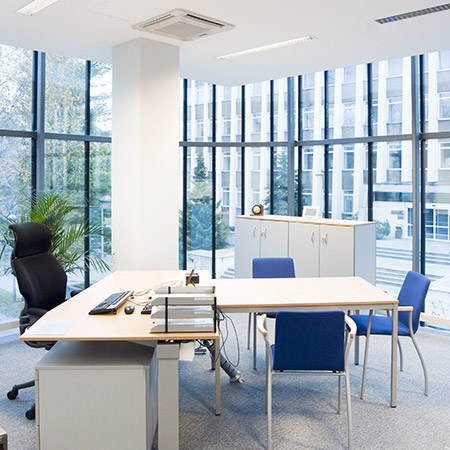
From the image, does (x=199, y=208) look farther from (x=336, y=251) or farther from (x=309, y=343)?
(x=309, y=343)

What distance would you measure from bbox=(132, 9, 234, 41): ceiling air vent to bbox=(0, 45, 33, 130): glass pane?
1773mm

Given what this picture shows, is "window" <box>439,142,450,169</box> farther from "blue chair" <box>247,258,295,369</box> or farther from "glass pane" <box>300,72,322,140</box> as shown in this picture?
"blue chair" <box>247,258,295,369</box>

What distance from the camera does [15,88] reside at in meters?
5.73

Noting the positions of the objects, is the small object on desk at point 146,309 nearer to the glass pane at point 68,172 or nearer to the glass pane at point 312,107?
the glass pane at point 68,172

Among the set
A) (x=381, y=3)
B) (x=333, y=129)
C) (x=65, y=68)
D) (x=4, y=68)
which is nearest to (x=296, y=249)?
(x=333, y=129)

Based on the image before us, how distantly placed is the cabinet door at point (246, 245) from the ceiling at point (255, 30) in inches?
76.1

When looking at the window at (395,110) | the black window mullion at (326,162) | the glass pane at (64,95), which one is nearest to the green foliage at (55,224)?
the glass pane at (64,95)

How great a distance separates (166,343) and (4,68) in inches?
161

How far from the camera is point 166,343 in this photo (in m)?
2.98

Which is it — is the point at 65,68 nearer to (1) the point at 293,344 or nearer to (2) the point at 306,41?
(2) the point at 306,41

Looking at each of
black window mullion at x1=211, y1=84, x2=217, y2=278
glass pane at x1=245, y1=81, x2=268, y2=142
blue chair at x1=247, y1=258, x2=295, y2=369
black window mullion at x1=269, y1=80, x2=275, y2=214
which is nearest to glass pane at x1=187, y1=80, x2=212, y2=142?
black window mullion at x1=211, y1=84, x2=217, y2=278

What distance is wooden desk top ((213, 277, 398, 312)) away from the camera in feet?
11.9

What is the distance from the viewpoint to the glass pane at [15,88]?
5.64 m

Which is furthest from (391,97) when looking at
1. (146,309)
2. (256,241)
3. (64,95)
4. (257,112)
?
(146,309)
